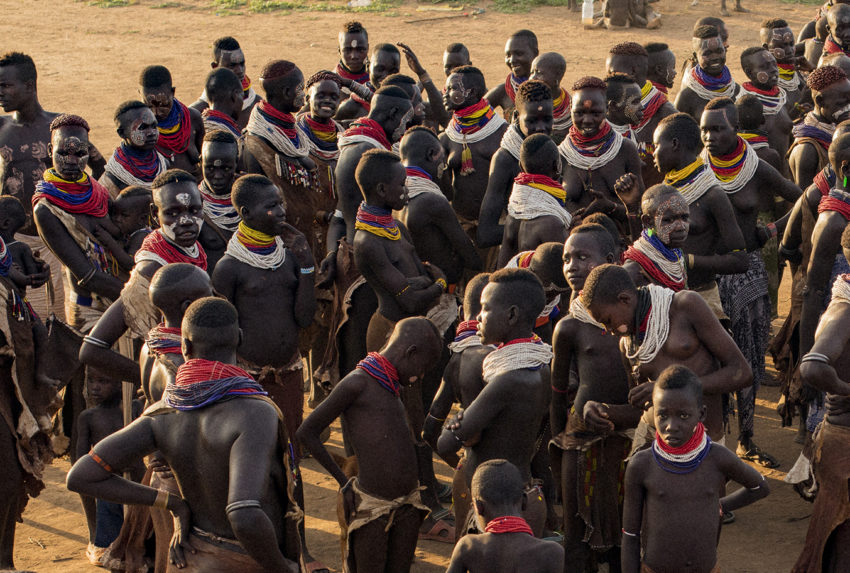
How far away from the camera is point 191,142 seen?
8.48m

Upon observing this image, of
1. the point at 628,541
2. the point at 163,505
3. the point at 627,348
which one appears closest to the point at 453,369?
the point at 627,348

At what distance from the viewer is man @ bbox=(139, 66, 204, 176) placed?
27.4 feet

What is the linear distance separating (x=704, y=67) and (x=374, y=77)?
2.81 m

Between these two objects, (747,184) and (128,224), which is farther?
(747,184)

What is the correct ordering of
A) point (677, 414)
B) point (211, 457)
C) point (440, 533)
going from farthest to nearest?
1. point (440, 533)
2. point (677, 414)
3. point (211, 457)

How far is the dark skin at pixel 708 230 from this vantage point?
676cm

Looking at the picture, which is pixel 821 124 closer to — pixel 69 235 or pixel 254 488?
pixel 69 235

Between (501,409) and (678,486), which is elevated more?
(501,409)

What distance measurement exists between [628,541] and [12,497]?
A: 326 cm

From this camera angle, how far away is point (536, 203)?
6734 millimetres

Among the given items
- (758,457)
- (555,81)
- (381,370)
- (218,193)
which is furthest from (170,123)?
(758,457)

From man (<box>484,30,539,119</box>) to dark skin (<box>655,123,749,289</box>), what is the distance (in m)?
3.37

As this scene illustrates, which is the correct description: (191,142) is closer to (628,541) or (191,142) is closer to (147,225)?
(147,225)

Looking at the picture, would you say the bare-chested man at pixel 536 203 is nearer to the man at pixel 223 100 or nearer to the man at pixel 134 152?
the man at pixel 134 152
